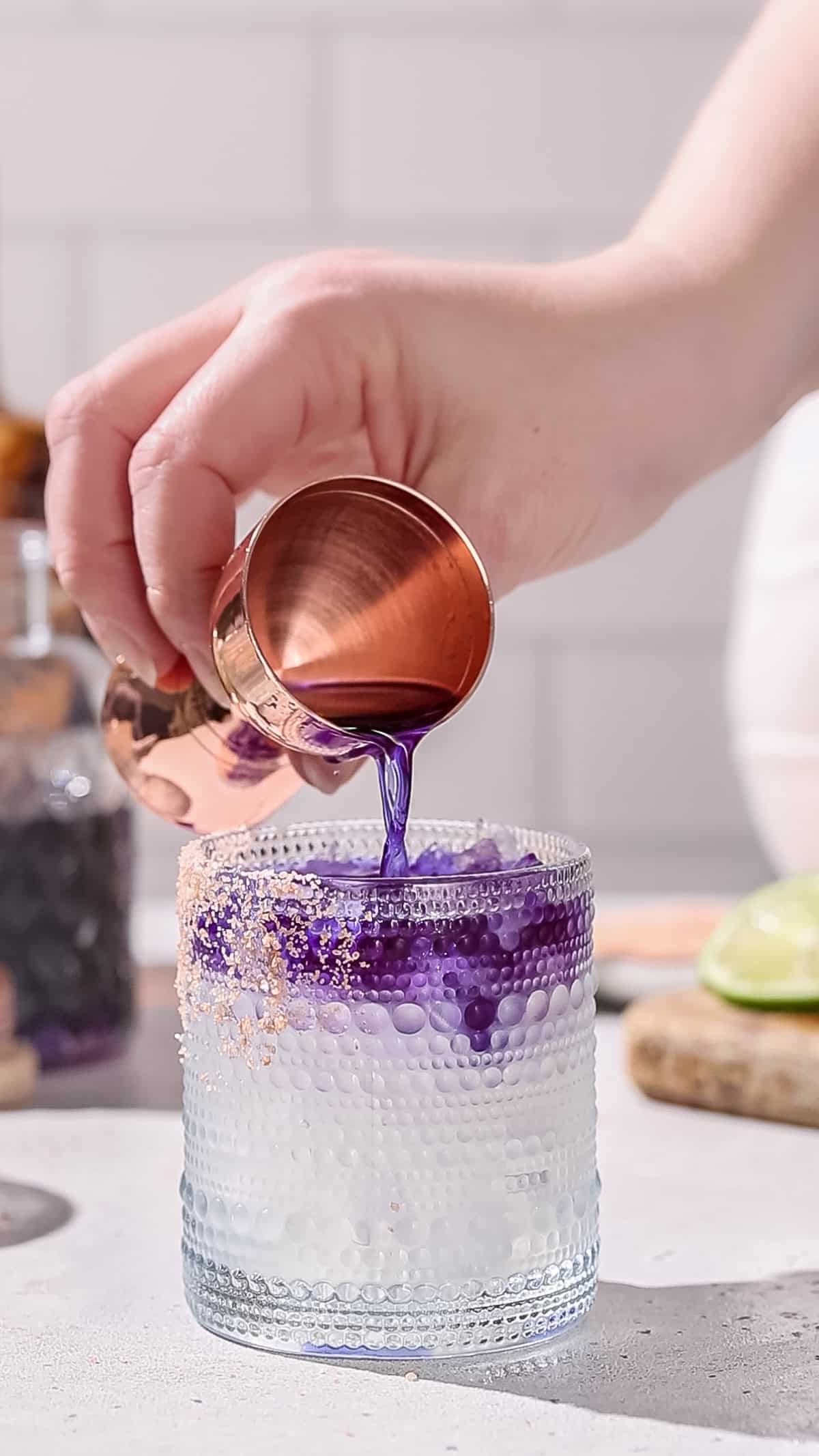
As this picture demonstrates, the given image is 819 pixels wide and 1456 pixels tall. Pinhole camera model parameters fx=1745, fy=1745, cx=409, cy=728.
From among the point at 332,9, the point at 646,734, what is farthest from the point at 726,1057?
the point at 332,9

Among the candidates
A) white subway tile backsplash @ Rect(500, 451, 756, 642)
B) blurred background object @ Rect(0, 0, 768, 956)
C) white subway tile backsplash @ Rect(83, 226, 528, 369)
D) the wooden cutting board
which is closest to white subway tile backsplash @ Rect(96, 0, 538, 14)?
blurred background object @ Rect(0, 0, 768, 956)

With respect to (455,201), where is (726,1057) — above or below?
below

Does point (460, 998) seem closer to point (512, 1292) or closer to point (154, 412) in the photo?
point (512, 1292)

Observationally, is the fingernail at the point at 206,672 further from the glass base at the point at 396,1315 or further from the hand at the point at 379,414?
the glass base at the point at 396,1315

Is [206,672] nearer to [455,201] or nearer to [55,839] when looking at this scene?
[55,839]

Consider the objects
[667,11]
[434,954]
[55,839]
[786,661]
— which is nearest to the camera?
[434,954]

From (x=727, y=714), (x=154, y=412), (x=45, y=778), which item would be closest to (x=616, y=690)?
(x=727, y=714)
